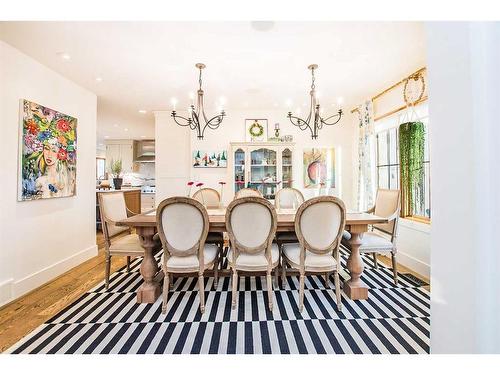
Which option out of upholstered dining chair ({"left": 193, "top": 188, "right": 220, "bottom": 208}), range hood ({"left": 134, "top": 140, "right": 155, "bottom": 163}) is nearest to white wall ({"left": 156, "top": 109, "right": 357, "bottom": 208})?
upholstered dining chair ({"left": 193, "top": 188, "right": 220, "bottom": 208})

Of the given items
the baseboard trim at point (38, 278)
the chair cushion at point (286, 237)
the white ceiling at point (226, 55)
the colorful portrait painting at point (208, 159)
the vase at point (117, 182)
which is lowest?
the baseboard trim at point (38, 278)

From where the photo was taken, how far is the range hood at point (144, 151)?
7.87 m

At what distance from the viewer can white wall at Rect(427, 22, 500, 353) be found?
503mm

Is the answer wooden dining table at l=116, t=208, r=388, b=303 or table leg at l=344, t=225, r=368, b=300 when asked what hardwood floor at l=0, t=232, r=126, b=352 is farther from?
table leg at l=344, t=225, r=368, b=300

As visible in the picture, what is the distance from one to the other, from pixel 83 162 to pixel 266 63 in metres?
2.83

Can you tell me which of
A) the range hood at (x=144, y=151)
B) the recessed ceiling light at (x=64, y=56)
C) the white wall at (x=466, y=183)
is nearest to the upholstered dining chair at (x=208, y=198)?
the recessed ceiling light at (x=64, y=56)

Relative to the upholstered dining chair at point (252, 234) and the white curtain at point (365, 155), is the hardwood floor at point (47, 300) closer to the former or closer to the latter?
the white curtain at point (365, 155)

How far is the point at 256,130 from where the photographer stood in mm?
4699

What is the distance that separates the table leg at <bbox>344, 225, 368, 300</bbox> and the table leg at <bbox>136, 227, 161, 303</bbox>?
1.83 meters

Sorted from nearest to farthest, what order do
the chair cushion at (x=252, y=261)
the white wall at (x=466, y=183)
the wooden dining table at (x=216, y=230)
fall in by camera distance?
1. the white wall at (x=466, y=183)
2. the chair cushion at (x=252, y=261)
3. the wooden dining table at (x=216, y=230)

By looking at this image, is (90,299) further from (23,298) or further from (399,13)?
(399,13)

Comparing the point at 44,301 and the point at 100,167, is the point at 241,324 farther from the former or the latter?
the point at 100,167

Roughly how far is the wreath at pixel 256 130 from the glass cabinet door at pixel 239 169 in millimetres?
455

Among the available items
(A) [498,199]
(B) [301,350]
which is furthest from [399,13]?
(B) [301,350]
